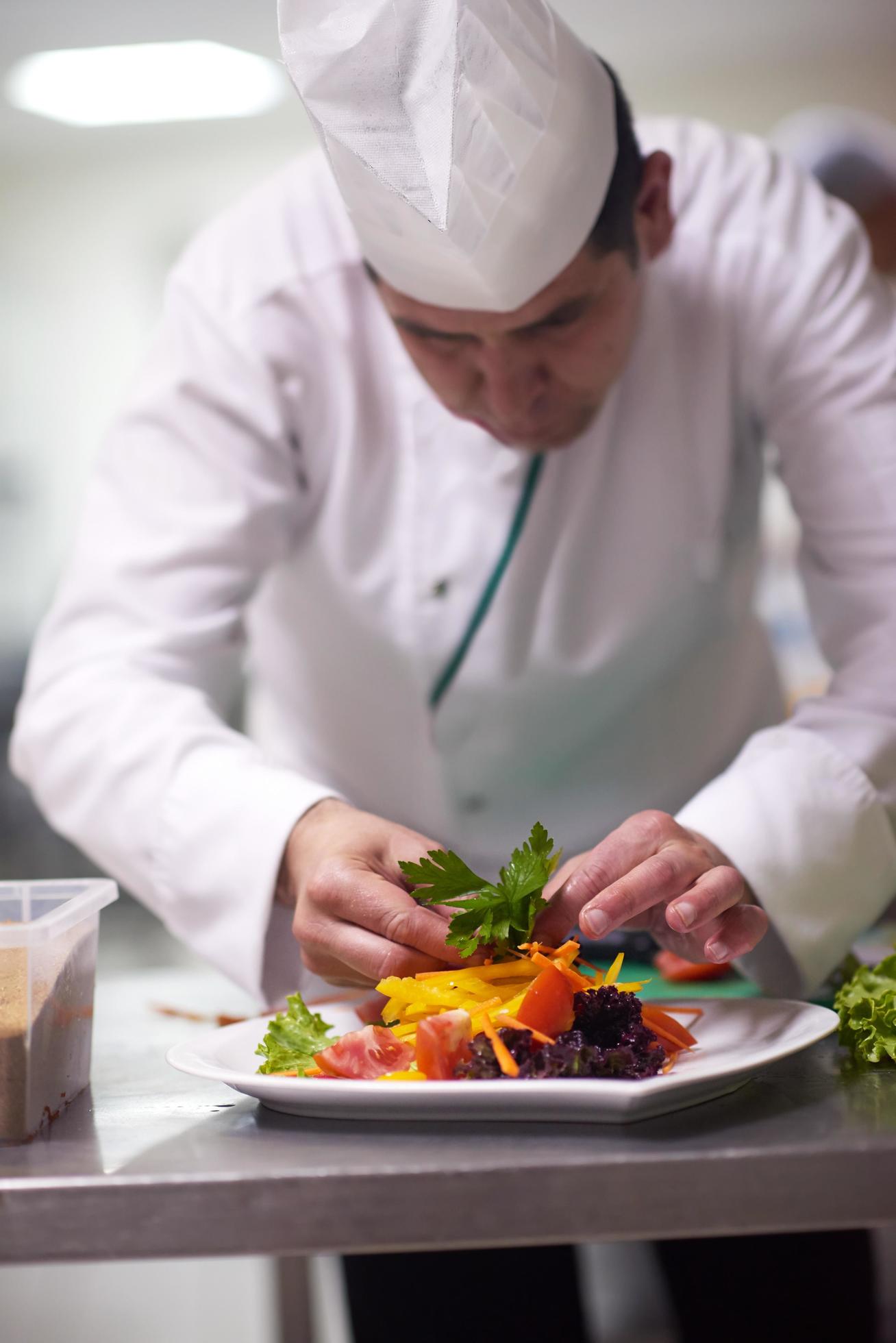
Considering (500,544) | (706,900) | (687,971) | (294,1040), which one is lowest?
(687,971)

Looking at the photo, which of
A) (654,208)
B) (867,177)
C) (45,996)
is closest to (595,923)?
(45,996)

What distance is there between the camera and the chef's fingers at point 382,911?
948 millimetres

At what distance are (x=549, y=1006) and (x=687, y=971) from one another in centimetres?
55

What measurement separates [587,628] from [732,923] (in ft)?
1.85

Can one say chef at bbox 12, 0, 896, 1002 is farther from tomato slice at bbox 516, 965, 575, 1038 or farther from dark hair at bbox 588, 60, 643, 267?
tomato slice at bbox 516, 965, 575, 1038

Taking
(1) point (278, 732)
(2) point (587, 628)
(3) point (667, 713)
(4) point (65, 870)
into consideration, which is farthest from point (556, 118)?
(4) point (65, 870)

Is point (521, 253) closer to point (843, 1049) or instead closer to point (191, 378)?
point (191, 378)

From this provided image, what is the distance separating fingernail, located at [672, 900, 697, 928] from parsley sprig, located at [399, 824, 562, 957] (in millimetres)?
94

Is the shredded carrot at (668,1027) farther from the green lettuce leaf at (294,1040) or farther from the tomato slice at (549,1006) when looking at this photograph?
the green lettuce leaf at (294,1040)

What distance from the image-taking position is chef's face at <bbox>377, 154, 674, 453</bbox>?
1.16 m

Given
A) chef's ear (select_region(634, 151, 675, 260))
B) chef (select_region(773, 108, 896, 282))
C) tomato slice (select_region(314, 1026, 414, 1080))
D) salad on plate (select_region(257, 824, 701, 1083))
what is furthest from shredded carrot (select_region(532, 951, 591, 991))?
chef (select_region(773, 108, 896, 282))

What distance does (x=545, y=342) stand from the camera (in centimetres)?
117

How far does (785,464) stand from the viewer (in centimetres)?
147

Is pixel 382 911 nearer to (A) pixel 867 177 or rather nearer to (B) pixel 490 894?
(B) pixel 490 894
